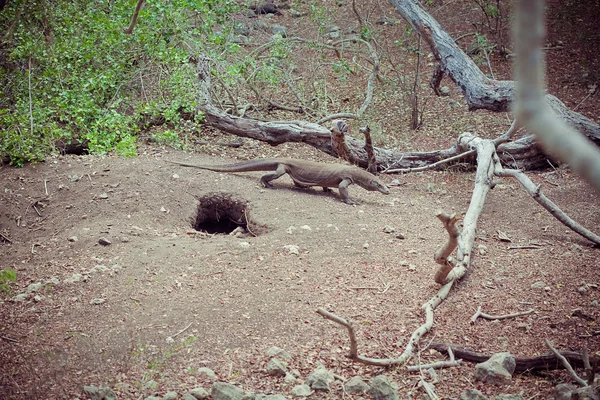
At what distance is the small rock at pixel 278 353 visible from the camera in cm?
314

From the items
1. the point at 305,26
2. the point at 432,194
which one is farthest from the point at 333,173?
the point at 305,26

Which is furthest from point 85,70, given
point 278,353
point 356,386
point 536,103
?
point 536,103

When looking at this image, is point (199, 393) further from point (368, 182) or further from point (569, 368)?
point (368, 182)

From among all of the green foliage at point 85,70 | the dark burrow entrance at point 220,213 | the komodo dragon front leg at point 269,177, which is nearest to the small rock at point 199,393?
the dark burrow entrance at point 220,213

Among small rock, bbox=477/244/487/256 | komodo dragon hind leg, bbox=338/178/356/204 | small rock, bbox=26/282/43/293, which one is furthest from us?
komodo dragon hind leg, bbox=338/178/356/204

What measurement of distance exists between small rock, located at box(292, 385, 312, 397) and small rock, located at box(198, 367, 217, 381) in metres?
0.42

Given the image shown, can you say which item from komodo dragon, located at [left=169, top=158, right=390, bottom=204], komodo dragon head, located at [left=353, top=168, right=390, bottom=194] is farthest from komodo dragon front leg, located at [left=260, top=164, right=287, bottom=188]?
komodo dragon head, located at [left=353, top=168, right=390, bottom=194]

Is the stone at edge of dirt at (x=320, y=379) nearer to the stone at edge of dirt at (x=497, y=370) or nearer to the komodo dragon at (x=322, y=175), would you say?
the stone at edge of dirt at (x=497, y=370)

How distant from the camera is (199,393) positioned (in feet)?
8.95

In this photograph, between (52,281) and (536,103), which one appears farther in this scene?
(52,281)

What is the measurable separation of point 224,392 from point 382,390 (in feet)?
2.44

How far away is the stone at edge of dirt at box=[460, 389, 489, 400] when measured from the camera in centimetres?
266

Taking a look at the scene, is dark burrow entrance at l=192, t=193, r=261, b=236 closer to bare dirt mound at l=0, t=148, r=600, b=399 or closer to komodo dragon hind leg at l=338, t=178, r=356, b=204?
bare dirt mound at l=0, t=148, r=600, b=399

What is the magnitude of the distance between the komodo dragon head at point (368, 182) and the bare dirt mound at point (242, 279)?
0.35ft
